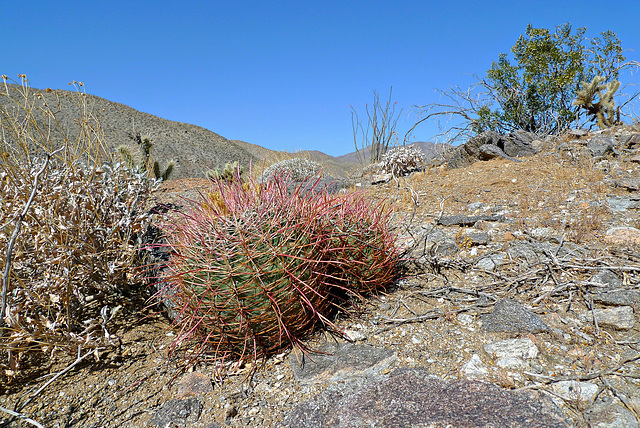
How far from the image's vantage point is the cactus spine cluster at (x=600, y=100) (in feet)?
33.9

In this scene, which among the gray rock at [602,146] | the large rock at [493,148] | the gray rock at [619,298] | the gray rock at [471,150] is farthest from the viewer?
the gray rock at [471,150]

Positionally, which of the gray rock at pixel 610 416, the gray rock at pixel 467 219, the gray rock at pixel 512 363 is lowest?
the gray rock at pixel 610 416

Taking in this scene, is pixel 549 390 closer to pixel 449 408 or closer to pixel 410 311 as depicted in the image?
pixel 449 408

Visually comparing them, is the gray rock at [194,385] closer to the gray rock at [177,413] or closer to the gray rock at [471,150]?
the gray rock at [177,413]

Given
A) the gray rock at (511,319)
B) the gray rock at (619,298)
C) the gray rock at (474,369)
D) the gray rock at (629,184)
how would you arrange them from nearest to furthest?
the gray rock at (474,369)
the gray rock at (511,319)
the gray rock at (619,298)
the gray rock at (629,184)

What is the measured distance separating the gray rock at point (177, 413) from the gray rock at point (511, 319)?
6.14ft

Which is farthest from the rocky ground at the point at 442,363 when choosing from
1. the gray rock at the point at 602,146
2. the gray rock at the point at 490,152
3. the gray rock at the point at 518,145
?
the gray rock at the point at 518,145

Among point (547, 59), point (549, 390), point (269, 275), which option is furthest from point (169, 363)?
point (547, 59)

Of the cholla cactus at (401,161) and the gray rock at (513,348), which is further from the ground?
the cholla cactus at (401,161)

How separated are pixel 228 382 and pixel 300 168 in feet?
23.0

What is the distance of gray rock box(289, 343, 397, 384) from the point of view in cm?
233

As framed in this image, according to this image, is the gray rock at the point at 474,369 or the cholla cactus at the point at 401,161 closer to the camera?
the gray rock at the point at 474,369

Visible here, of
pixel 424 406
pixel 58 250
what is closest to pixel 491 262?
pixel 424 406

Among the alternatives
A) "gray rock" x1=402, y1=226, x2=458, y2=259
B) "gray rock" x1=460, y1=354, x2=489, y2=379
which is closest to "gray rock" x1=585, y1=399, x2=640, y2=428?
Result: "gray rock" x1=460, y1=354, x2=489, y2=379
